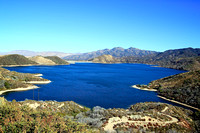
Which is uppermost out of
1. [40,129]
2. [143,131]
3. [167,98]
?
[40,129]

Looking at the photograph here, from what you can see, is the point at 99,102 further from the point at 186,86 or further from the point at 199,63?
the point at 199,63

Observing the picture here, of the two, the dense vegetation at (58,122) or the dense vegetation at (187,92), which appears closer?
the dense vegetation at (58,122)

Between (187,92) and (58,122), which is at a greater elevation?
(58,122)

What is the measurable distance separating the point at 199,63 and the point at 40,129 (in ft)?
737

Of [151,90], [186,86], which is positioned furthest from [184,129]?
[151,90]

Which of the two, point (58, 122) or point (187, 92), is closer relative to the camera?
point (58, 122)

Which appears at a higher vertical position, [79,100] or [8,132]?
[8,132]

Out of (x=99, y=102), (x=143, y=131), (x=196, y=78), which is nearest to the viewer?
(x=143, y=131)

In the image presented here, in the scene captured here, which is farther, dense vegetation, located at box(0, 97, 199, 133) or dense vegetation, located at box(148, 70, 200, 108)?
dense vegetation, located at box(148, 70, 200, 108)

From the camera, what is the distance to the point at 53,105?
40.5 metres

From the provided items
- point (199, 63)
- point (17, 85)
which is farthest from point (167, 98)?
point (199, 63)

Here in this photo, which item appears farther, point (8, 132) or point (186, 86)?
point (186, 86)

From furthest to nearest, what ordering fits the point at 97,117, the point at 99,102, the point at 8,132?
the point at 99,102
the point at 97,117
the point at 8,132

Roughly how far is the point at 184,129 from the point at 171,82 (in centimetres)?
6222
